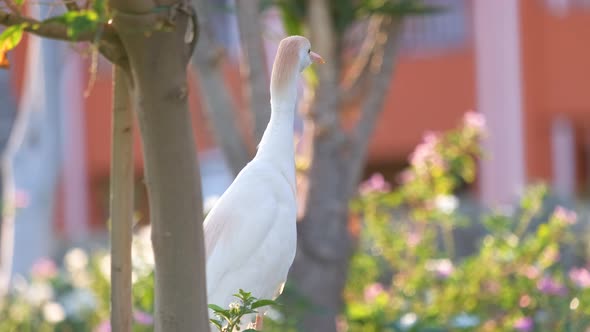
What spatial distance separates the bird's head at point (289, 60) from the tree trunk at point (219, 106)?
2.06m

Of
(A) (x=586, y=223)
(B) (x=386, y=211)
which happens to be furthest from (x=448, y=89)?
(B) (x=386, y=211)

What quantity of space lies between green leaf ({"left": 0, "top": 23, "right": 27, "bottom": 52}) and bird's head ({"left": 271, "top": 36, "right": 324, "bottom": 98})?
0.56 metres

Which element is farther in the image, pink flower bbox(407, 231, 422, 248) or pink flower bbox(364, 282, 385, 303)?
pink flower bbox(407, 231, 422, 248)

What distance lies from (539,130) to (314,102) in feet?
27.4

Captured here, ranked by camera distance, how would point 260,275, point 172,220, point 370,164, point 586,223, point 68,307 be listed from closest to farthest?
1. point 172,220
2. point 260,275
3. point 68,307
4. point 586,223
5. point 370,164

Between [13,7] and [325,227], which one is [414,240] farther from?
[13,7]

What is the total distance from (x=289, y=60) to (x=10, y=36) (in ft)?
1.99

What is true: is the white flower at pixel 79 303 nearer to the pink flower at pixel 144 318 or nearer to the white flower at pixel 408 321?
the pink flower at pixel 144 318

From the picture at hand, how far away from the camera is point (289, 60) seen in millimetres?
2445

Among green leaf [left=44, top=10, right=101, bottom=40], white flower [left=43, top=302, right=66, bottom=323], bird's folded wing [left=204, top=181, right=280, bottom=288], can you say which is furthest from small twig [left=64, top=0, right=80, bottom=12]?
white flower [left=43, top=302, right=66, bottom=323]

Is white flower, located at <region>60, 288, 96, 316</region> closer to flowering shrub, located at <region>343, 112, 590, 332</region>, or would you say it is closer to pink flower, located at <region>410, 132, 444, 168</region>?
flowering shrub, located at <region>343, 112, 590, 332</region>

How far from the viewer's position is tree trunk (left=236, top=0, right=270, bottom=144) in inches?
165

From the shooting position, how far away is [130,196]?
247 centimetres

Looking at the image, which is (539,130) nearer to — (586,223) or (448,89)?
(448,89)
